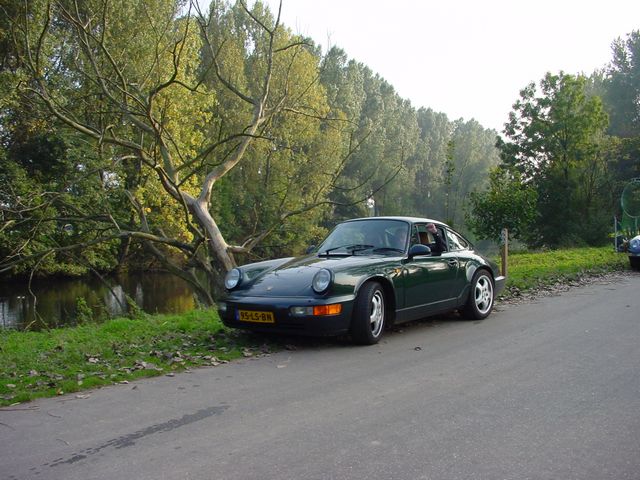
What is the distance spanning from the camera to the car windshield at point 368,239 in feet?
25.5

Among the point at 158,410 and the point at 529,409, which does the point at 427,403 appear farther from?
the point at 158,410

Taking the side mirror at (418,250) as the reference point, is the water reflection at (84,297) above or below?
below

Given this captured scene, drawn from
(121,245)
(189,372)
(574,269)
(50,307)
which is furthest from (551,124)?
(189,372)

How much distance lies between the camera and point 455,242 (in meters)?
8.84

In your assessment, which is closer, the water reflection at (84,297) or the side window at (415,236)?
the side window at (415,236)

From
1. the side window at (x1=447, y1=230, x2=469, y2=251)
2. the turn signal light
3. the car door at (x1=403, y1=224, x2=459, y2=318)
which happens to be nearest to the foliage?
the side window at (x1=447, y1=230, x2=469, y2=251)

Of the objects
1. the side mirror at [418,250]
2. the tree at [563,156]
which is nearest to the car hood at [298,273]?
the side mirror at [418,250]

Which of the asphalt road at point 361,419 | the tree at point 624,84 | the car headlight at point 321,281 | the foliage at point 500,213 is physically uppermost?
the tree at point 624,84

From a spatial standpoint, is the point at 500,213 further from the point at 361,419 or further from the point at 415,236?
the point at 361,419

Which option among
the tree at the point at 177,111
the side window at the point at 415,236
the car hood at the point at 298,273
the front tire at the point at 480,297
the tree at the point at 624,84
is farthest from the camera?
the tree at the point at 624,84

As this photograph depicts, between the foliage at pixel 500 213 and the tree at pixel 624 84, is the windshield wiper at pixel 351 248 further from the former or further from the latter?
the tree at pixel 624 84

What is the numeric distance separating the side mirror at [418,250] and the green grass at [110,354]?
2.17 meters

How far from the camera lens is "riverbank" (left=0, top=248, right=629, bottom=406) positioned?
17.5 feet

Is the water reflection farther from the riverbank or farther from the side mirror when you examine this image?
the side mirror
